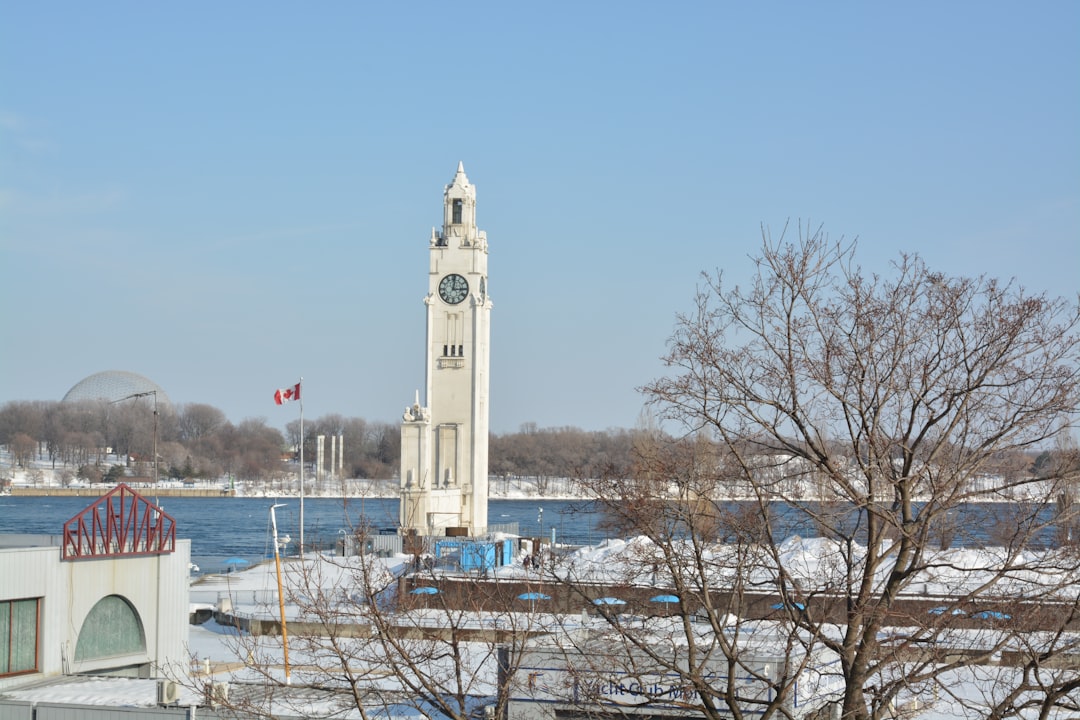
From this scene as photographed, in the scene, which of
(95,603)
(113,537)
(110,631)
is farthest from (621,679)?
(113,537)

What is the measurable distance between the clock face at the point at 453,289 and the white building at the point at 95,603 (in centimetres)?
3675

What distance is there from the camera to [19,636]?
2089 cm

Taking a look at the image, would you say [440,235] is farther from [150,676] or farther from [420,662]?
[420,662]

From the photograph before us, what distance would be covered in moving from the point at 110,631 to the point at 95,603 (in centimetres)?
75

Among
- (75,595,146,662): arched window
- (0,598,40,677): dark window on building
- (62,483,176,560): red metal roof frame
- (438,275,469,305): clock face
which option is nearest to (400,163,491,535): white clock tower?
(438,275,469,305): clock face

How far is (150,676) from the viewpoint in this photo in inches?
918

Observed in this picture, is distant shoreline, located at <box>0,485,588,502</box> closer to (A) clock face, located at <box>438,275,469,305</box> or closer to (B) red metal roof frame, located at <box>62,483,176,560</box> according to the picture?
(A) clock face, located at <box>438,275,469,305</box>

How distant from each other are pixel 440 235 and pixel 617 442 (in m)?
112

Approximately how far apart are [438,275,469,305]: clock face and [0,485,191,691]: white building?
3675 centimetres

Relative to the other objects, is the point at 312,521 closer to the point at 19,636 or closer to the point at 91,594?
the point at 91,594

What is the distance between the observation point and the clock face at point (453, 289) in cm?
6150

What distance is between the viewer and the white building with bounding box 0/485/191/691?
2095 cm

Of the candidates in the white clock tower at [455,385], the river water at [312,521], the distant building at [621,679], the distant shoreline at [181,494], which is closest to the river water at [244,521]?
the river water at [312,521]

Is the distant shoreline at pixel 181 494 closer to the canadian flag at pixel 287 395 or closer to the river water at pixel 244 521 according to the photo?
the river water at pixel 244 521
